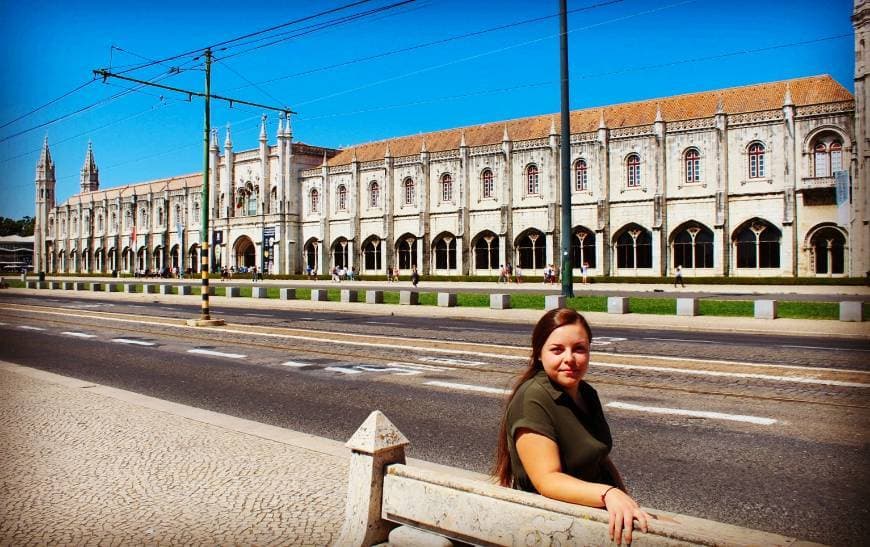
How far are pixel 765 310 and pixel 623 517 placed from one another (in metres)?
19.4

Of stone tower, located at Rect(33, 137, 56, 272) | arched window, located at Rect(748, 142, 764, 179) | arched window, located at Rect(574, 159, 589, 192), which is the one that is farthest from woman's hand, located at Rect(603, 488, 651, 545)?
stone tower, located at Rect(33, 137, 56, 272)

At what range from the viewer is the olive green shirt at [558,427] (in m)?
2.77

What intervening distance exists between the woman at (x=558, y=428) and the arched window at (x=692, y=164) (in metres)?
41.9

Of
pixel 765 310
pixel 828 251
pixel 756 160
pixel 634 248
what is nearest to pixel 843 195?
pixel 828 251

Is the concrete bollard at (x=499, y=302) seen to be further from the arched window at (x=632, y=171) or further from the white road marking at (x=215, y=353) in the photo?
the arched window at (x=632, y=171)

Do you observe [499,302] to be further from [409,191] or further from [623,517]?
[409,191]

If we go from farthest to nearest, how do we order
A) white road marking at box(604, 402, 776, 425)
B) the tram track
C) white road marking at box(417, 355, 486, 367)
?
white road marking at box(417, 355, 486, 367) < the tram track < white road marking at box(604, 402, 776, 425)

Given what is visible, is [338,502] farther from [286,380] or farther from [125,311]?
[125,311]

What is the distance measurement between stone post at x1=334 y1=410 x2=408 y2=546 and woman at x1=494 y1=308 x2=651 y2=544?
1.93 feet

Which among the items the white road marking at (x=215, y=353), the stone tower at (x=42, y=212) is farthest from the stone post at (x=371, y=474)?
the stone tower at (x=42, y=212)

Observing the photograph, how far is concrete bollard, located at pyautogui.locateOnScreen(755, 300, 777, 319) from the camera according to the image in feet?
63.3

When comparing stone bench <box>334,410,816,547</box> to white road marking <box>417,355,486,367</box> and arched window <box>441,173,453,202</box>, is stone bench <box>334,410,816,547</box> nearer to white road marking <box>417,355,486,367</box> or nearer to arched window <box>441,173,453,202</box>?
white road marking <box>417,355,486,367</box>

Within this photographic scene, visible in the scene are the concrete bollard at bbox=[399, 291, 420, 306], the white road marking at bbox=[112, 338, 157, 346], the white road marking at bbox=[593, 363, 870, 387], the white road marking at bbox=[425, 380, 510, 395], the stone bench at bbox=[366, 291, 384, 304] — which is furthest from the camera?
the stone bench at bbox=[366, 291, 384, 304]

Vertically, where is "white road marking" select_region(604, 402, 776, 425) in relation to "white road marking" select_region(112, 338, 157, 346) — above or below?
below
